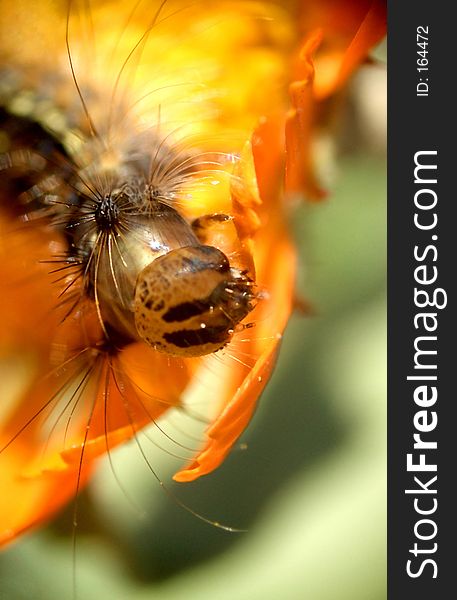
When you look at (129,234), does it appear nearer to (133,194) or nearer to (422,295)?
(133,194)

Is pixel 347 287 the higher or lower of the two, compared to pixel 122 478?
higher

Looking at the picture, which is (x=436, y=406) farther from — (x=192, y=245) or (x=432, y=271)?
(x=192, y=245)

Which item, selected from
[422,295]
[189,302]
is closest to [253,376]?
[189,302]

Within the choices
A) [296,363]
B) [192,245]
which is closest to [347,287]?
[296,363]

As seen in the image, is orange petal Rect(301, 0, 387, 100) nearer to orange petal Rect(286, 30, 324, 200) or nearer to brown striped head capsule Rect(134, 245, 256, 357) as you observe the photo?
orange petal Rect(286, 30, 324, 200)

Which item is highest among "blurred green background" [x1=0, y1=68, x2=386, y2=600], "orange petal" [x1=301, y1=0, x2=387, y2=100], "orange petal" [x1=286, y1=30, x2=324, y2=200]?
"orange petal" [x1=301, y1=0, x2=387, y2=100]

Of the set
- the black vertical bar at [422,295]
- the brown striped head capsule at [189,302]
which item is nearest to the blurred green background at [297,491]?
the black vertical bar at [422,295]

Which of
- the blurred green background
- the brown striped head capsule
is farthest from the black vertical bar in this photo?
the brown striped head capsule
